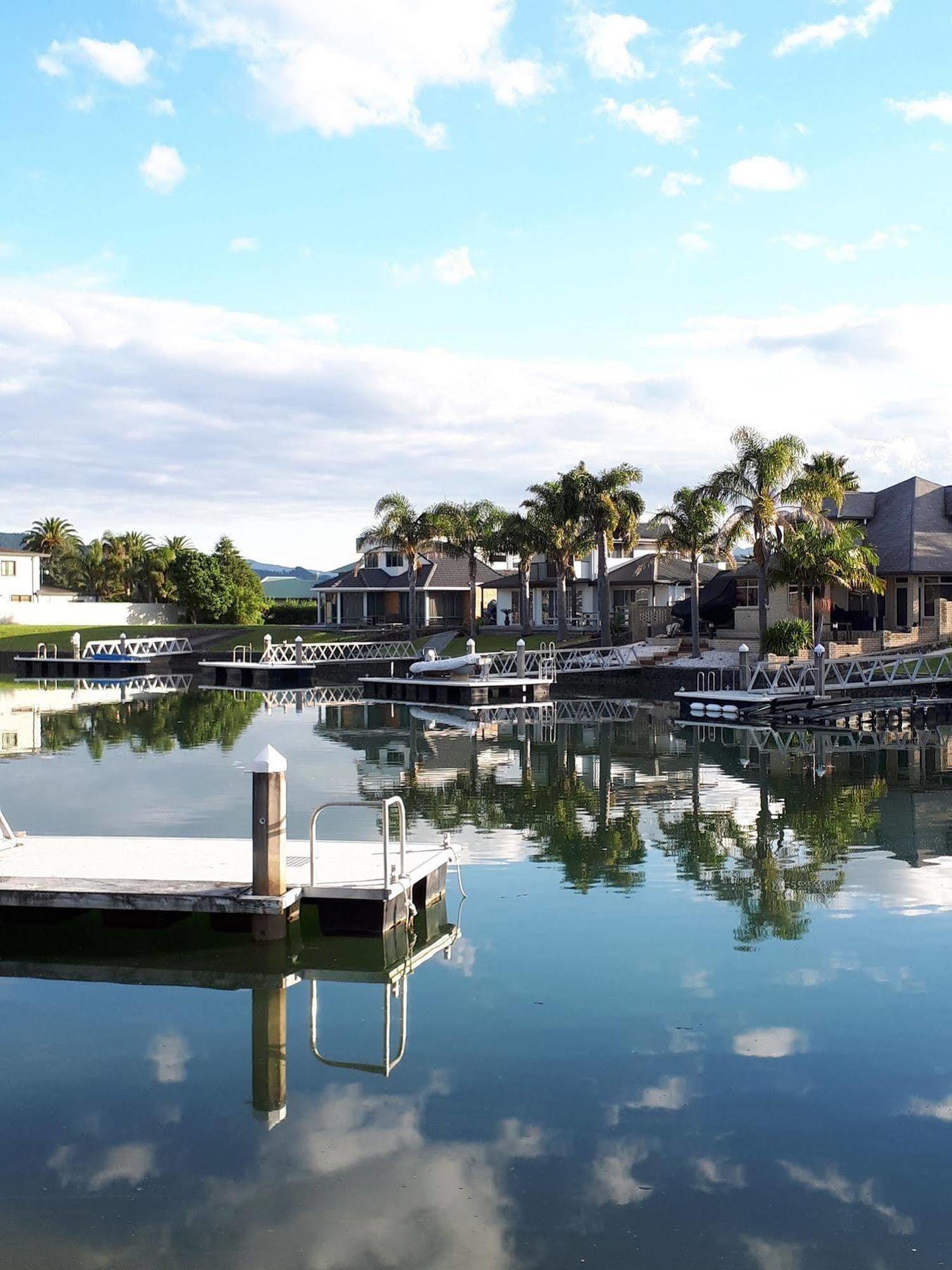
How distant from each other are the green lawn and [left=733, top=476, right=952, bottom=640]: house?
41296 mm

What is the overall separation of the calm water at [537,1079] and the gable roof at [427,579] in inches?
2555

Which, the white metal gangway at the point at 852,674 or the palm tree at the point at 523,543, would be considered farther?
the palm tree at the point at 523,543

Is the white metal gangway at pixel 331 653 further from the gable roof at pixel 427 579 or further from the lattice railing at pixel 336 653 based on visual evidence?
the gable roof at pixel 427 579

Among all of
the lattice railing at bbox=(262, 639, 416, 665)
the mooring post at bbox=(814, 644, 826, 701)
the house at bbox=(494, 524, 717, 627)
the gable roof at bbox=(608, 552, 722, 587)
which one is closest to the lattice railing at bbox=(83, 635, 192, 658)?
the lattice railing at bbox=(262, 639, 416, 665)

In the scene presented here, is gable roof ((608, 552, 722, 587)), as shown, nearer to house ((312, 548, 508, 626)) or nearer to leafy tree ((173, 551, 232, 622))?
house ((312, 548, 508, 626))

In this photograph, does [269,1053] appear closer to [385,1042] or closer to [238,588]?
[385,1042]

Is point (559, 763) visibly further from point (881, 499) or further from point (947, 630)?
point (881, 499)

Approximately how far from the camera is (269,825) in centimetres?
1297

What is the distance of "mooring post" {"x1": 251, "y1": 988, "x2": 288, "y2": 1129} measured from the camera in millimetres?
9586

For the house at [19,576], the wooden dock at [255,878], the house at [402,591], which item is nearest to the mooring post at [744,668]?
the wooden dock at [255,878]

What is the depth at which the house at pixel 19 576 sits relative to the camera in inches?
3566

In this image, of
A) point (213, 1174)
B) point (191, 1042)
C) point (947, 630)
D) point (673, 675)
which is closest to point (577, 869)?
point (191, 1042)

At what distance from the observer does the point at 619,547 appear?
76.2 meters

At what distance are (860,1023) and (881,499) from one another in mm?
55417
